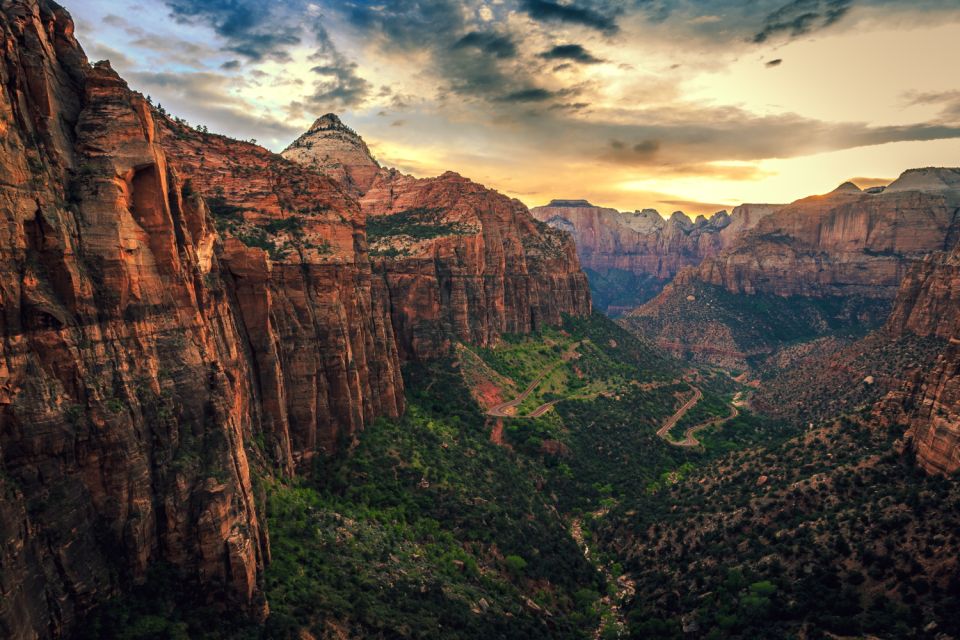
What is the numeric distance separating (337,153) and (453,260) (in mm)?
58299

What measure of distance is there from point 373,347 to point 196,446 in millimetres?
41091

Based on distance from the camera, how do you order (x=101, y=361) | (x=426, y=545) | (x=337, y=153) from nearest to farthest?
(x=101, y=361) → (x=426, y=545) → (x=337, y=153)

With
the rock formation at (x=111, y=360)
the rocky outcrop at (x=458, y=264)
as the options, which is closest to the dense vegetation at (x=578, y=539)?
the rock formation at (x=111, y=360)

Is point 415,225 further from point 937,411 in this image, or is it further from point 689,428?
point 937,411

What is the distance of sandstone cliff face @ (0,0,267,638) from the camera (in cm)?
2717

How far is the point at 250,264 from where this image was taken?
5297 centimetres

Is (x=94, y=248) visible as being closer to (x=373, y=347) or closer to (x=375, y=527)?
(x=375, y=527)

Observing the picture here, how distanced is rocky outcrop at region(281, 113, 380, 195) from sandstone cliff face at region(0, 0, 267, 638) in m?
107

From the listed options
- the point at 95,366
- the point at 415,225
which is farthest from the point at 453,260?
the point at 95,366

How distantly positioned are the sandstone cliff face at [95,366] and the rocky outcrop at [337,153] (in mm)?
106908

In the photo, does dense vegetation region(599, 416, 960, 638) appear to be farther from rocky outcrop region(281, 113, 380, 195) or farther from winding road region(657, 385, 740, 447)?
rocky outcrop region(281, 113, 380, 195)

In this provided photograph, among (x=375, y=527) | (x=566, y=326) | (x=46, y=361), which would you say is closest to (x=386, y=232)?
(x=566, y=326)

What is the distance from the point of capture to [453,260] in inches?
4545

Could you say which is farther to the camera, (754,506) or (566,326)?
(566,326)
